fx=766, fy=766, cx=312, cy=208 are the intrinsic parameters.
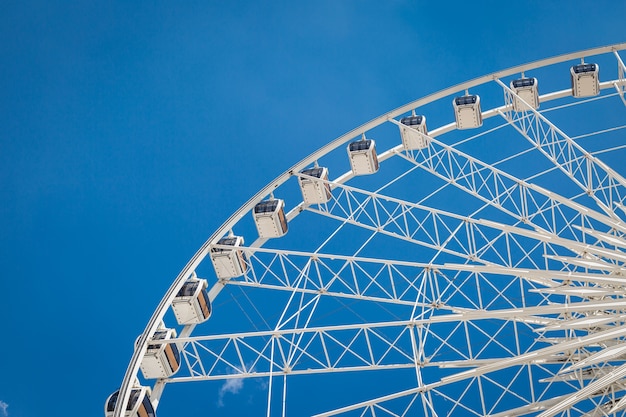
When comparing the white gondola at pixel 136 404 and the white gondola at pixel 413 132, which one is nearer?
the white gondola at pixel 136 404

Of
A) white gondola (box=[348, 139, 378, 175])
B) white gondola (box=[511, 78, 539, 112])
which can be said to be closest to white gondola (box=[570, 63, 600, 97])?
white gondola (box=[511, 78, 539, 112])

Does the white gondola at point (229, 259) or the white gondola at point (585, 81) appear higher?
the white gondola at point (585, 81)

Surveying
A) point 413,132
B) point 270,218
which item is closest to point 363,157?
point 413,132

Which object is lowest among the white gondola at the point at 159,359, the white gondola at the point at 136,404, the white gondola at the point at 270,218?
the white gondola at the point at 136,404

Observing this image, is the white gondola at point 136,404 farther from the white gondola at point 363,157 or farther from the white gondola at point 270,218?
the white gondola at point 363,157

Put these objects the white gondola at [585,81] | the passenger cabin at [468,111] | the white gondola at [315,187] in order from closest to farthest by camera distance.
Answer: the white gondola at [315,187], the white gondola at [585,81], the passenger cabin at [468,111]

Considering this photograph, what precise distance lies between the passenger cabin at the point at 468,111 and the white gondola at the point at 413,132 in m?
1.18

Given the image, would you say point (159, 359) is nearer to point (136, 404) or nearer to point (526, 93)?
point (136, 404)

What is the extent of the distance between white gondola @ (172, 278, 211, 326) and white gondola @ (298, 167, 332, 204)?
473 centimetres

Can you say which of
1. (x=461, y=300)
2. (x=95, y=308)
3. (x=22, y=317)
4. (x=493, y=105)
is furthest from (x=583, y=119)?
(x=22, y=317)

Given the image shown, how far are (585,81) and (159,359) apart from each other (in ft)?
49.8

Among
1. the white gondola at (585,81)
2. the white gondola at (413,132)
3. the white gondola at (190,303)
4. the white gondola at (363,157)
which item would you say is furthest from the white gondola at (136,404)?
the white gondola at (585,81)

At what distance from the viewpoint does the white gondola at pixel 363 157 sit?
2333 cm

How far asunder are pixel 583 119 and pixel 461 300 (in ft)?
40.1
